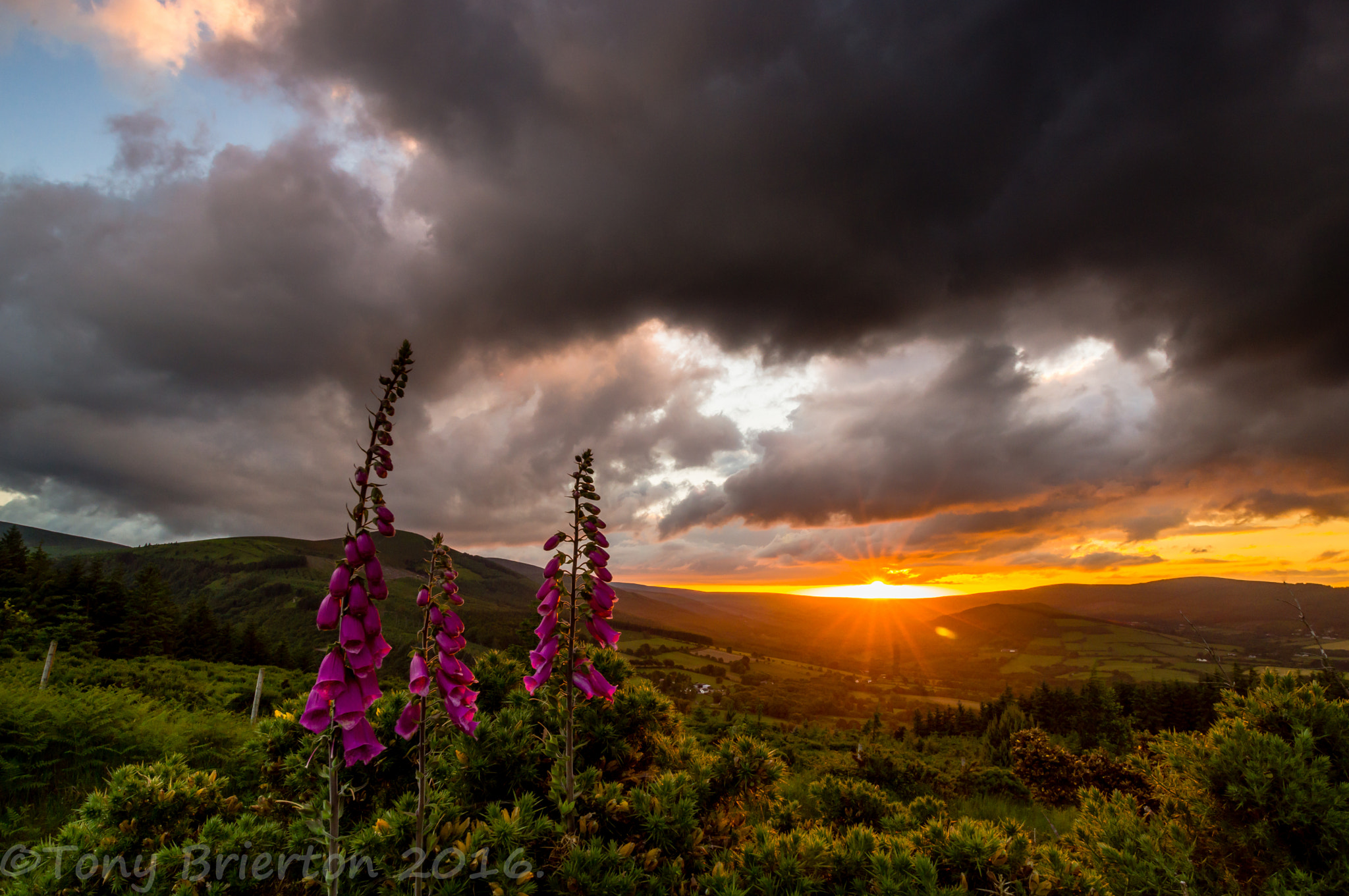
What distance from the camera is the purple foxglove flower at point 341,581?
320 centimetres

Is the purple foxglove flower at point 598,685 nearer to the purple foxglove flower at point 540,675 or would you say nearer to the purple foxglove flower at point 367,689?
the purple foxglove flower at point 540,675

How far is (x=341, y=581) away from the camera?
322 cm

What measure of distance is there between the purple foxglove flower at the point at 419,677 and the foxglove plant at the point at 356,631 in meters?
0.28

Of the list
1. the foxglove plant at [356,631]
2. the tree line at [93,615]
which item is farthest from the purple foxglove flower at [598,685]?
the tree line at [93,615]

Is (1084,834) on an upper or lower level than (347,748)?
lower

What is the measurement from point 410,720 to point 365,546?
1.76 metres

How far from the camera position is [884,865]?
3.89 meters

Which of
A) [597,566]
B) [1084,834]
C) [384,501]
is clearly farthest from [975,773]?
[384,501]

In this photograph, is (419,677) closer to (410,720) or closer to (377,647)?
(377,647)

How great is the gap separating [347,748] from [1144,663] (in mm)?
189939

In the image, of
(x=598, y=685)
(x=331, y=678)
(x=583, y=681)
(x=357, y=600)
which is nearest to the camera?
(x=331, y=678)

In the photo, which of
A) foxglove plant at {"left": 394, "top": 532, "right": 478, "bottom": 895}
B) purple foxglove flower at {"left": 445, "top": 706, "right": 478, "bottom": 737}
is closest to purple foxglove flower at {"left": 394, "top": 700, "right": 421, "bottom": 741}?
foxglove plant at {"left": 394, "top": 532, "right": 478, "bottom": 895}

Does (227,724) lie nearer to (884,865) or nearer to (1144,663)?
(884,865)

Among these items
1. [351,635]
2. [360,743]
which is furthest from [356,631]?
[360,743]
